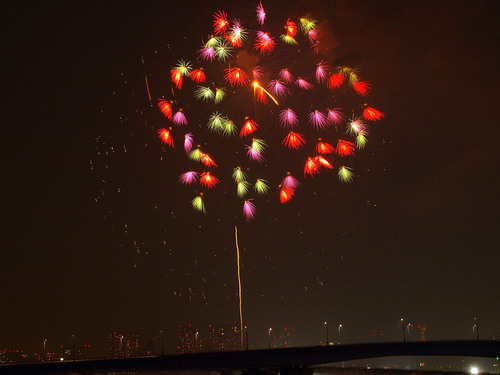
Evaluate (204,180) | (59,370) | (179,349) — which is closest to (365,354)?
(59,370)

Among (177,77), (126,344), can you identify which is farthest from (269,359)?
(126,344)

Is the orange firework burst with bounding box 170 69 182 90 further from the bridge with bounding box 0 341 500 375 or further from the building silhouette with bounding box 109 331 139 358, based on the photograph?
the building silhouette with bounding box 109 331 139 358

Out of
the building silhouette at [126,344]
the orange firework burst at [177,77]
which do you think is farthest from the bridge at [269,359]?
the building silhouette at [126,344]

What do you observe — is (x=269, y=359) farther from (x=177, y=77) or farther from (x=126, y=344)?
(x=126, y=344)

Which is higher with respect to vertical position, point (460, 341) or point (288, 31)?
point (288, 31)

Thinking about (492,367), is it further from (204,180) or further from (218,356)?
(204,180)

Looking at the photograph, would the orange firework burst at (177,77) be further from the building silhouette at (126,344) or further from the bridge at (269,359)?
the building silhouette at (126,344)

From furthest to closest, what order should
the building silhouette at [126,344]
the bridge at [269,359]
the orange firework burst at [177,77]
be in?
the building silhouette at [126,344], the bridge at [269,359], the orange firework burst at [177,77]

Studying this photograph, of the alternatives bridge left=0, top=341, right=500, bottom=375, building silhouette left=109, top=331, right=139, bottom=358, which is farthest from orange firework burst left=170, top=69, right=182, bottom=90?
building silhouette left=109, top=331, right=139, bottom=358
